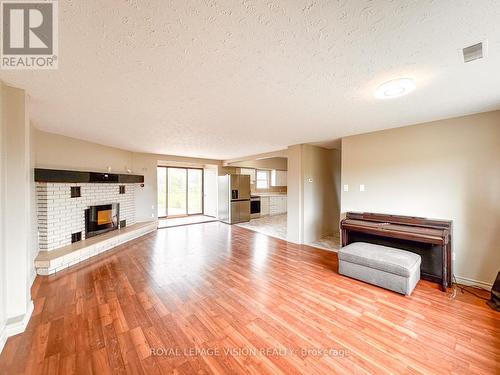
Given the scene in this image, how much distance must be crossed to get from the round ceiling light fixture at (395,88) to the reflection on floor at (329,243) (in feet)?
10.2

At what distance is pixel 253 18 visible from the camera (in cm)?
107

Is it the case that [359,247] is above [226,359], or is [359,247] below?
above

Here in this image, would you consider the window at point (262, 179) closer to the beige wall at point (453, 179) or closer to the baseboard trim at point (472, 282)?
the beige wall at point (453, 179)

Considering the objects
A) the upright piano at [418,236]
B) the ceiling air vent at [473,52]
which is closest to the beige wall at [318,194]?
the upright piano at [418,236]

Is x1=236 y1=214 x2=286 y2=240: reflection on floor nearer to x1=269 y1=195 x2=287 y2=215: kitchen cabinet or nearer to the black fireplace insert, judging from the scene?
x1=269 y1=195 x2=287 y2=215: kitchen cabinet

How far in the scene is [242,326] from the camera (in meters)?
1.88

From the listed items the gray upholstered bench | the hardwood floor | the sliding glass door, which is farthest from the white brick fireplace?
the gray upholstered bench

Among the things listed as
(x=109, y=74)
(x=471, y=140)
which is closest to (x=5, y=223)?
(x=109, y=74)

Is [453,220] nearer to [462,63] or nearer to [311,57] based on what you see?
[462,63]

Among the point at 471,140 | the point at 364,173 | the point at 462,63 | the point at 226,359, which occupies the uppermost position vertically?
the point at 462,63

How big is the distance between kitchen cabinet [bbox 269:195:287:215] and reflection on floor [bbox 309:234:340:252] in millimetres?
3518

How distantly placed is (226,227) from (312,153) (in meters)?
3.49

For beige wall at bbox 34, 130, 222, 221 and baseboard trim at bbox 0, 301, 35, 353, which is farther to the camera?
beige wall at bbox 34, 130, 222, 221

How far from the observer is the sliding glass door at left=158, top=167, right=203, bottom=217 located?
7773 mm
